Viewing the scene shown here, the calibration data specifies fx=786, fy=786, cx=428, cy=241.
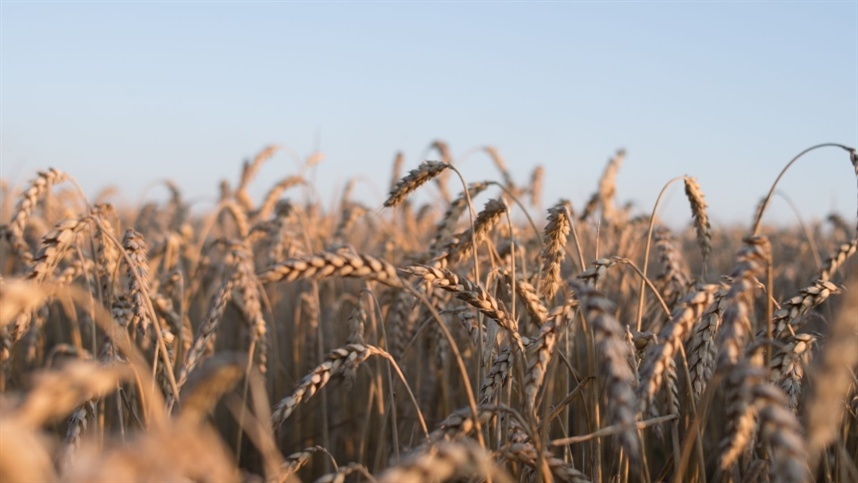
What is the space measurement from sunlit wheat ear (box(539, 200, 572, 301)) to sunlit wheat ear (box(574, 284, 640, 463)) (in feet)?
2.82

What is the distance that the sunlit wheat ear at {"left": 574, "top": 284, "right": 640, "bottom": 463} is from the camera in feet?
3.55

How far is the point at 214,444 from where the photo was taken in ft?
3.17

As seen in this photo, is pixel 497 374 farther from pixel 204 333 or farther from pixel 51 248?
pixel 51 248

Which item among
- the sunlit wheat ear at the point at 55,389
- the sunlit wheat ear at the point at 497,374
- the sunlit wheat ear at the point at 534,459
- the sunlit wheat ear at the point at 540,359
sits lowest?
the sunlit wheat ear at the point at 534,459

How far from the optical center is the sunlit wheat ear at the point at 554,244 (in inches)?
85.5

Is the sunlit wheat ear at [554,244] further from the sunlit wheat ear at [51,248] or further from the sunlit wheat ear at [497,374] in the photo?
the sunlit wheat ear at [51,248]

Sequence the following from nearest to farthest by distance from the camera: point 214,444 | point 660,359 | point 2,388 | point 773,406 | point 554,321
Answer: point 214,444
point 773,406
point 660,359
point 554,321
point 2,388

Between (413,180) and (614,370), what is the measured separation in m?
1.26

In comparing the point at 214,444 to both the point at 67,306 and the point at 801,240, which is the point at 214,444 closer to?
the point at 67,306

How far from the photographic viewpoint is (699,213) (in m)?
2.80

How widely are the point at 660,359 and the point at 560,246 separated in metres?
0.84

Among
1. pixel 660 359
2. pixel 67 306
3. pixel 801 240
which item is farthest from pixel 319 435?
pixel 801 240

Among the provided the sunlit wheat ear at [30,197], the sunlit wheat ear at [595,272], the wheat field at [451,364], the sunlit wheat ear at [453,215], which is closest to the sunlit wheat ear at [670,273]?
the wheat field at [451,364]

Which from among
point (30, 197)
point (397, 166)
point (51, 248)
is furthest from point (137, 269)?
point (397, 166)
